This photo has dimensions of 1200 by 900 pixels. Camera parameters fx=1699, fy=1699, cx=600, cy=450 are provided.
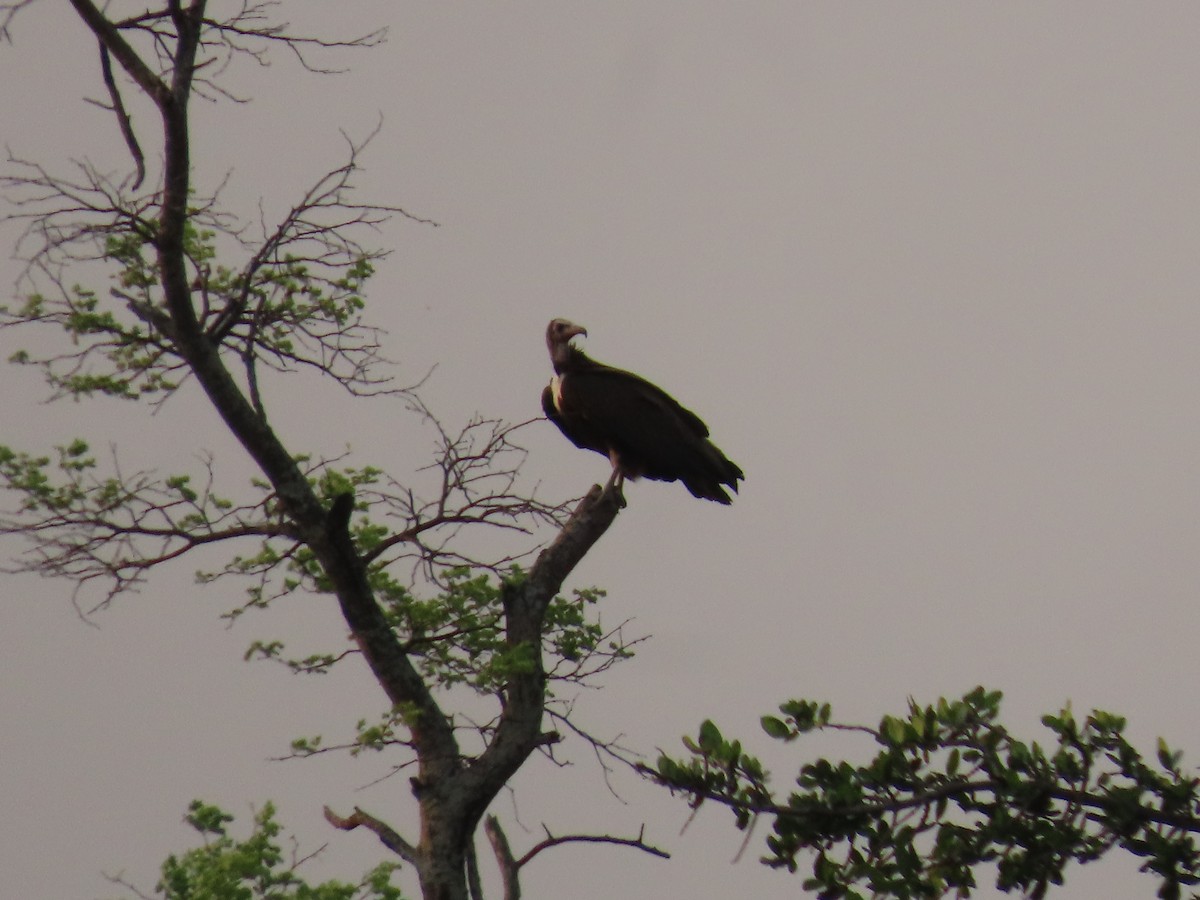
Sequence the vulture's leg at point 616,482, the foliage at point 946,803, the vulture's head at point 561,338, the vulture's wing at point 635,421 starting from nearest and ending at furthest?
the foliage at point 946,803, the vulture's leg at point 616,482, the vulture's wing at point 635,421, the vulture's head at point 561,338

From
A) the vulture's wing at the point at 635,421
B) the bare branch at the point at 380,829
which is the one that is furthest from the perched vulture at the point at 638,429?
the bare branch at the point at 380,829

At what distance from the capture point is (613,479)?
38.4 ft

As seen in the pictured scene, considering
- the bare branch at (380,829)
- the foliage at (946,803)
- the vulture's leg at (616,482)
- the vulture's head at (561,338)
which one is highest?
the vulture's head at (561,338)

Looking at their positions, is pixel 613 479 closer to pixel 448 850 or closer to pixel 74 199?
pixel 448 850

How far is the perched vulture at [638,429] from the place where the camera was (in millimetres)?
12336

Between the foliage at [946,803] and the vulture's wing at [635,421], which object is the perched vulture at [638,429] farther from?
the foliage at [946,803]

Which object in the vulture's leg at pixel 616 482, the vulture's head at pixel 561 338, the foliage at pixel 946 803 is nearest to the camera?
the foliage at pixel 946 803

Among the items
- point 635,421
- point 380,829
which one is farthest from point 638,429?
point 380,829

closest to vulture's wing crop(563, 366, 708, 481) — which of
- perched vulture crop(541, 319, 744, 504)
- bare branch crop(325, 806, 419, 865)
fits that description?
perched vulture crop(541, 319, 744, 504)

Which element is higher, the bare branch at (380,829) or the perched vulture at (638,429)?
the perched vulture at (638,429)

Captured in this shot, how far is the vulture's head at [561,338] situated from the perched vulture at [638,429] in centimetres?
20

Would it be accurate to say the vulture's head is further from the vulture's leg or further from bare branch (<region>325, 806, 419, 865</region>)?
bare branch (<region>325, 806, 419, 865</region>)

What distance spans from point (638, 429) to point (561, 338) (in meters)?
1.24

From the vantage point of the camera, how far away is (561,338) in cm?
1313
